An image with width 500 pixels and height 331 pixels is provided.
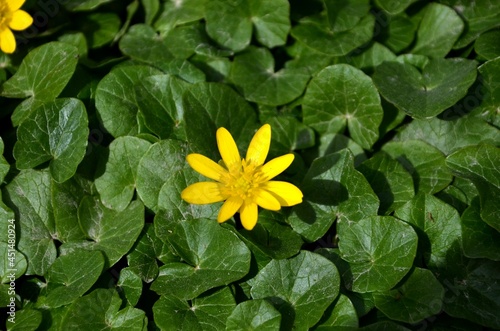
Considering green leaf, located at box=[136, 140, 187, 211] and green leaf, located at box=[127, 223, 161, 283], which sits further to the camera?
green leaf, located at box=[136, 140, 187, 211]

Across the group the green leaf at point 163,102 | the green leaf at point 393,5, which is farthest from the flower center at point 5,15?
the green leaf at point 393,5

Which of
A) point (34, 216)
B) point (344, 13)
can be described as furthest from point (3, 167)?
point (344, 13)

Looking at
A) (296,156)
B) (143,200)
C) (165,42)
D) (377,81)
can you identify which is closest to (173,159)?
(143,200)

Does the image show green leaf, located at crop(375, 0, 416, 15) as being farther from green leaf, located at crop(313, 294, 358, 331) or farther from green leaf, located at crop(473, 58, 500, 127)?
green leaf, located at crop(313, 294, 358, 331)

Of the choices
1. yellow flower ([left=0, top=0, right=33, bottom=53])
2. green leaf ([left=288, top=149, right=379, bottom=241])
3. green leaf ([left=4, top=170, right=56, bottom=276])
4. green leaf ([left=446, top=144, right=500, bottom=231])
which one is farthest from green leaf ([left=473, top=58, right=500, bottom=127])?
yellow flower ([left=0, top=0, right=33, bottom=53])

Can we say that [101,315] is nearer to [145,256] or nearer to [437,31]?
[145,256]
